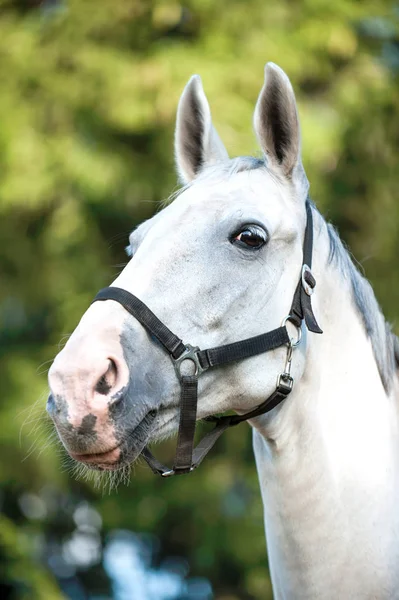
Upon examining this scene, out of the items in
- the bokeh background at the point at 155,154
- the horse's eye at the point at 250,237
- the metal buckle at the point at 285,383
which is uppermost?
the horse's eye at the point at 250,237

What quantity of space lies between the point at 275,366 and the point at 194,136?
118 centimetres

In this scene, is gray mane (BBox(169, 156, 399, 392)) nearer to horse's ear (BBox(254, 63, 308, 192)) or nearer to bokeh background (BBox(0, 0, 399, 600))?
horse's ear (BBox(254, 63, 308, 192))

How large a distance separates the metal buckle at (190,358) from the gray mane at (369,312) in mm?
763

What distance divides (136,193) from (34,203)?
1.15 m

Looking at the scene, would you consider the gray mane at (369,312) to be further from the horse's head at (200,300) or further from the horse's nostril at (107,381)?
the horse's nostril at (107,381)

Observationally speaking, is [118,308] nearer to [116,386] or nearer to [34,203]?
[116,386]

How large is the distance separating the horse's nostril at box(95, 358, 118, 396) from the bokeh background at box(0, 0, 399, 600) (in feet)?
19.2

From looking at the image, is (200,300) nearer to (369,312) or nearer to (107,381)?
(107,381)

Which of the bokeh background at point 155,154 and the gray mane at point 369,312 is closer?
the gray mane at point 369,312

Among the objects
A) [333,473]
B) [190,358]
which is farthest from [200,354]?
[333,473]

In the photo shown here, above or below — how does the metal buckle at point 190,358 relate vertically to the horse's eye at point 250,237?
below

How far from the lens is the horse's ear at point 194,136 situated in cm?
331

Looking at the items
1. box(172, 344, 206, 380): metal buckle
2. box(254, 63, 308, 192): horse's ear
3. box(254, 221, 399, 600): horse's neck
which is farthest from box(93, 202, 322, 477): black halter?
box(254, 63, 308, 192): horse's ear

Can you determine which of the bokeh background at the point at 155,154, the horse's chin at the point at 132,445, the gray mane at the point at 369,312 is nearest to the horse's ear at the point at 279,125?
the gray mane at the point at 369,312
